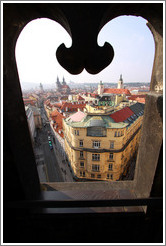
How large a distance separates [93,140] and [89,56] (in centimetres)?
1042

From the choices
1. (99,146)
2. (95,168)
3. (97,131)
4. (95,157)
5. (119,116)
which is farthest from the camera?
(119,116)

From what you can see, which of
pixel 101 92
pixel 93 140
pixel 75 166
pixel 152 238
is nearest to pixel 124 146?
pixel 93 140

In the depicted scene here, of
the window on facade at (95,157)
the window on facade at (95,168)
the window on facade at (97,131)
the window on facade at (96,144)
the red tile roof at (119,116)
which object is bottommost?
the window on facade at (95,168)

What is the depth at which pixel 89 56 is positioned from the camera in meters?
0.92

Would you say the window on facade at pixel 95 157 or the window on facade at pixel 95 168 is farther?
the window on facade at pixel 95 168

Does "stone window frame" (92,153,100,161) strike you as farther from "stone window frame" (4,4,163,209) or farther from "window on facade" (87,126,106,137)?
"stone window frame" (4,4,163,209)

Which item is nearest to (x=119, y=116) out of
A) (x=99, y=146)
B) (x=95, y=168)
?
(x=99, y=146)

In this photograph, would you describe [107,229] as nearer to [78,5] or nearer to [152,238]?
[152,238]

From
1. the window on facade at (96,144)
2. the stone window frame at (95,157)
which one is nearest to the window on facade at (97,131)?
the window on facade at (96,144)

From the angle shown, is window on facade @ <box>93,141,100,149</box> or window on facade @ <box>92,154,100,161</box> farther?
window on facade @ <box>92,154,100,161</box>

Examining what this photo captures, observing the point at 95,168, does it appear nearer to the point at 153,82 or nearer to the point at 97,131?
the point at 97,131

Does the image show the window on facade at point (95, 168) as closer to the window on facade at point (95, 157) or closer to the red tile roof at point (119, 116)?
the window on facade at point (95, 157)

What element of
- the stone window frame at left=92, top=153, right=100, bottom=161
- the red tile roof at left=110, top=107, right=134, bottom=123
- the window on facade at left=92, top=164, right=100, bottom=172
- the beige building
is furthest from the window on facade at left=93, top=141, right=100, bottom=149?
the red tile roof at left=110, top=107, right=134, bottom=123

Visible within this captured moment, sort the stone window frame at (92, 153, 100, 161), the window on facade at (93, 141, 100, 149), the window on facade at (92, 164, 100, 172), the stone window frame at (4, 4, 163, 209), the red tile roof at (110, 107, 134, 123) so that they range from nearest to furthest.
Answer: the stone window frame at (4, 4, 163, 209) < the window on facade at (93, 141, 100, 149) < the stone window frame at (92, 153, 100, 161) < the window on facade at (92, 164, 100, 172) < the red tile roof at (110, 107, 134, 123)
